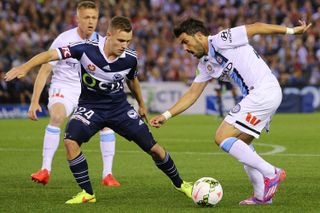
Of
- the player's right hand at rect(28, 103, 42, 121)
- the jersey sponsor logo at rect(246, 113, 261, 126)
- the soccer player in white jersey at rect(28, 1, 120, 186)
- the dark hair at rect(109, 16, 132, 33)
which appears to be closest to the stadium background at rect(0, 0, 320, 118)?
the soccer player in white jersey at rect(28, 1, 120, 186)

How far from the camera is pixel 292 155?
1527cm

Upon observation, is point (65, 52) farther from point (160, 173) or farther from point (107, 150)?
point (160, 173)

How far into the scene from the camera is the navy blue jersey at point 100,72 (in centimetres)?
954

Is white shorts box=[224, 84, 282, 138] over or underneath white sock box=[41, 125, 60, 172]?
over

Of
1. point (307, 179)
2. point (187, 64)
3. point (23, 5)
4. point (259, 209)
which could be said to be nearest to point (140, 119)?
point (259, 209)

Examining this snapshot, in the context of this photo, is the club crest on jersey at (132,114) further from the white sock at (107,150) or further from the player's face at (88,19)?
the player's face at (88,19)

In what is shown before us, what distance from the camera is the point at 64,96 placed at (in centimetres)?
1173

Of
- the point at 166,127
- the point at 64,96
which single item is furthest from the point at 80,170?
the point at 166,127

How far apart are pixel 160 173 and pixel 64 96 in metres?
1.95

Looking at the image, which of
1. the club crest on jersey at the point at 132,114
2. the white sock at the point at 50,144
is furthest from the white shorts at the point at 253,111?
the white sock at the point at 50,144

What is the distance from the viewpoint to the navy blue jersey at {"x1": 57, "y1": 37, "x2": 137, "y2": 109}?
9539 mm

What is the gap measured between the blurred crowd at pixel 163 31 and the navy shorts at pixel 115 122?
60.1 feet

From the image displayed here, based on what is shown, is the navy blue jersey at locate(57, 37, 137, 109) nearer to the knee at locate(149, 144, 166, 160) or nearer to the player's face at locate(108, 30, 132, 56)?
the player's face at locate(108, 30, 132, 56)

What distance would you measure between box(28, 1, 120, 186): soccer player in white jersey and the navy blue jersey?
1455 millimetres
